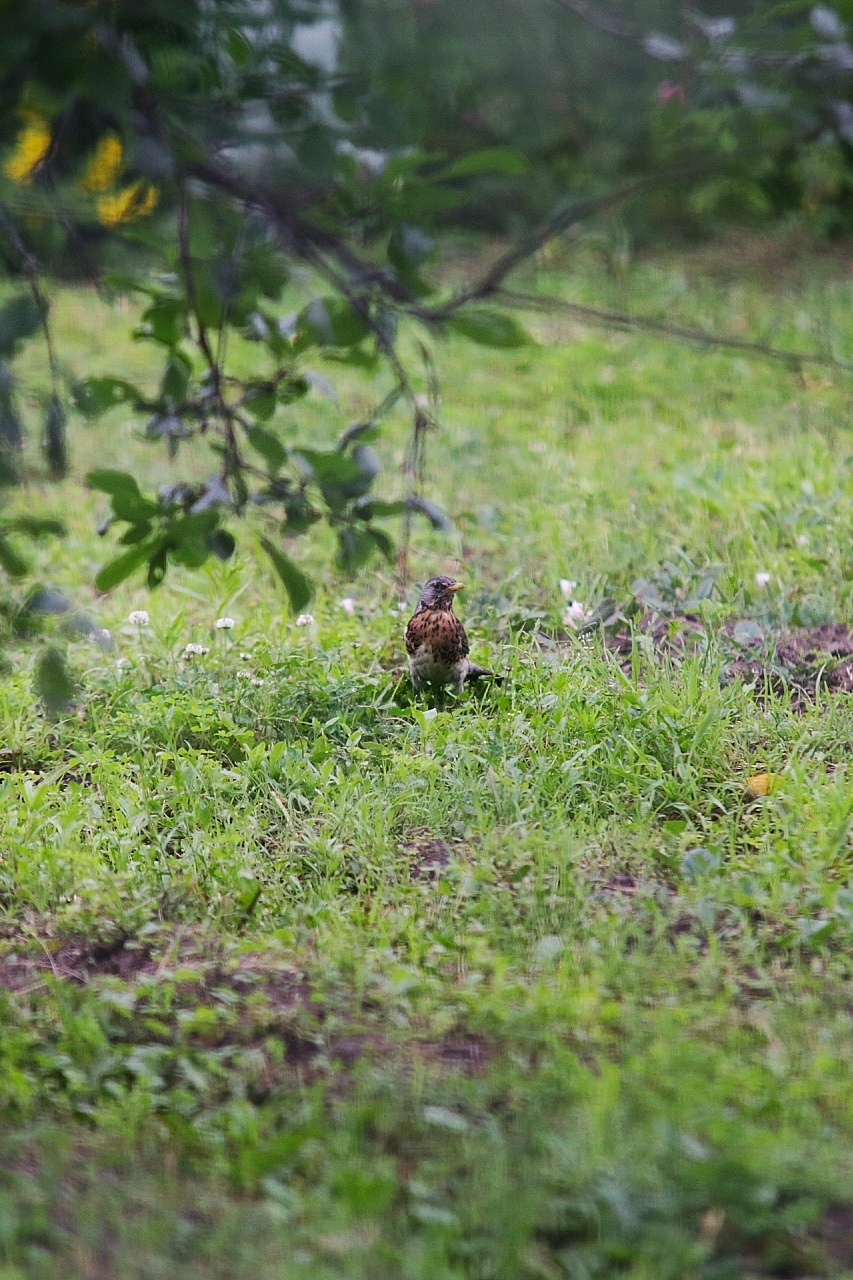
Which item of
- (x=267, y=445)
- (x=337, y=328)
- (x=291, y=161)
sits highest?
(x=291, y=161)

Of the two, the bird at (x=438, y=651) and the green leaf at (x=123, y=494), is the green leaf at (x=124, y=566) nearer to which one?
the green leaf at (x=123, y=494)

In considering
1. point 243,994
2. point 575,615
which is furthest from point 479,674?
point 243,994

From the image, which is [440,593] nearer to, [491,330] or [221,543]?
[221,543]

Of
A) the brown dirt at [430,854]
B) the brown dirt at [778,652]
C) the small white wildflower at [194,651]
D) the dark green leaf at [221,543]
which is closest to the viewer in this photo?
the dark green leaf at [221,543]

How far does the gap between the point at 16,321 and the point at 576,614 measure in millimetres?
2716

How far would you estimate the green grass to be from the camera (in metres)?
2.23

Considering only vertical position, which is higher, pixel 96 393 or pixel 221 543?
pixel 96 393

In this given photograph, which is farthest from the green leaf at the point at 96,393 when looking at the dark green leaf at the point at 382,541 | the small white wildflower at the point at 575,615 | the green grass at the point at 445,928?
the small white wildflower at the point at 575,615

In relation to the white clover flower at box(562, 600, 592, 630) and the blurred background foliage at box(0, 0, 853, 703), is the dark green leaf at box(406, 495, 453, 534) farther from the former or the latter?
the white clover flower at box(562, 600, 592, 630)

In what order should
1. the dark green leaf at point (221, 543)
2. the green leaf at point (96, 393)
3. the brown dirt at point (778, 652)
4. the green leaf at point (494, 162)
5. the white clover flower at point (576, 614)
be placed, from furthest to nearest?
the white clover flower at point (576, 614) < the brown dirt at point (778, 652) < the dark green leaf at point (221, 543) < the green leaf at point (96, 393) < the green leaf at point (494, 162)

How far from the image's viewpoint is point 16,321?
222 centimetres

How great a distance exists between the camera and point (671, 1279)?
2.10 metres

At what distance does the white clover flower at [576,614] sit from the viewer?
4.60 m

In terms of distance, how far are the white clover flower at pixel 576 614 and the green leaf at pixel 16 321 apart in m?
2.65
